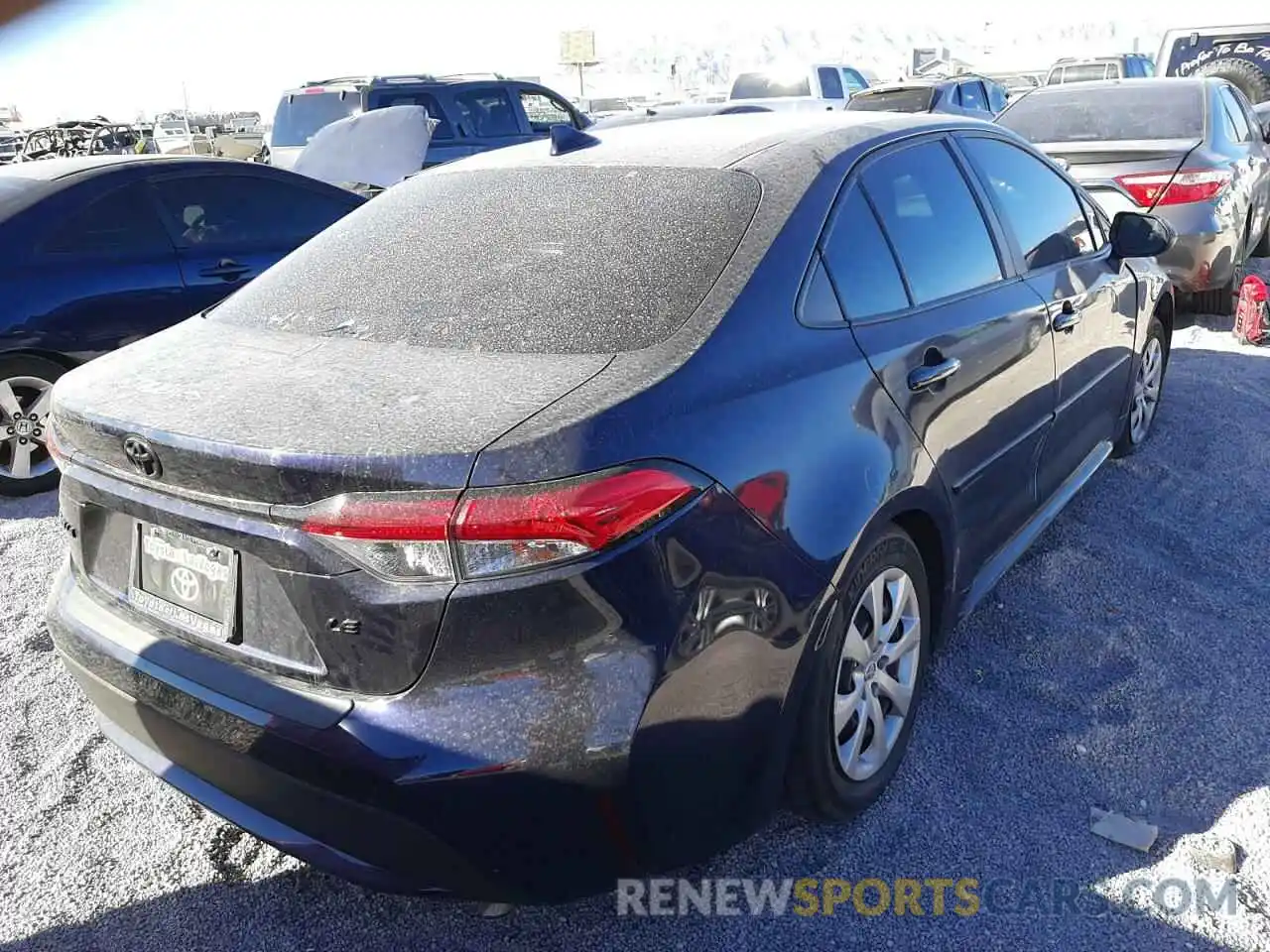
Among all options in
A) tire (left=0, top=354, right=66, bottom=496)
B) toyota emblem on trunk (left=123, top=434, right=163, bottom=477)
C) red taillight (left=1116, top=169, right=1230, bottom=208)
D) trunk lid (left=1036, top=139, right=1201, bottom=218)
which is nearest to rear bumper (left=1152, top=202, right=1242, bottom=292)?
red taillight (left=1116, top=169, right=1230, bottom=208)

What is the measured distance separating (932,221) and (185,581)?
212 cm

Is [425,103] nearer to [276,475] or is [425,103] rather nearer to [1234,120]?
[1234,120]

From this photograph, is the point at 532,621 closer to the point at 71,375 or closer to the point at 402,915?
the point at 402,915

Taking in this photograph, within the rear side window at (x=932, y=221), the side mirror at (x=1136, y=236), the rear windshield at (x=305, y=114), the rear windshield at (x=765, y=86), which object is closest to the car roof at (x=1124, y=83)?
the side mirror at (x=1136, y=236)

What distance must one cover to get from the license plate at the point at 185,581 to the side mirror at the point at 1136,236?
355cm

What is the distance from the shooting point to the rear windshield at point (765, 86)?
53.8ft

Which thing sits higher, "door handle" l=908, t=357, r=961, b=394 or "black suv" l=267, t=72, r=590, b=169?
"black suv" l=267, t=72, r=590, b=169

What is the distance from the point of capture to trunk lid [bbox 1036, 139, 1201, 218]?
6336mm

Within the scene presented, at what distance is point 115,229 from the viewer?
4969 millimetres

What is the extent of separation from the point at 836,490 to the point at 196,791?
1447mm

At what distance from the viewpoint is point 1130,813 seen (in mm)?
2461

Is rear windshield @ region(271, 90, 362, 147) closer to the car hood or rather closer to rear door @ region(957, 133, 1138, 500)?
the car hood

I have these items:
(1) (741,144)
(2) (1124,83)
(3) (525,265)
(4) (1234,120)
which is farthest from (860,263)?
(4) (1234,120)

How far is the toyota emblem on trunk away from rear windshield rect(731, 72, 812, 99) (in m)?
15.9
